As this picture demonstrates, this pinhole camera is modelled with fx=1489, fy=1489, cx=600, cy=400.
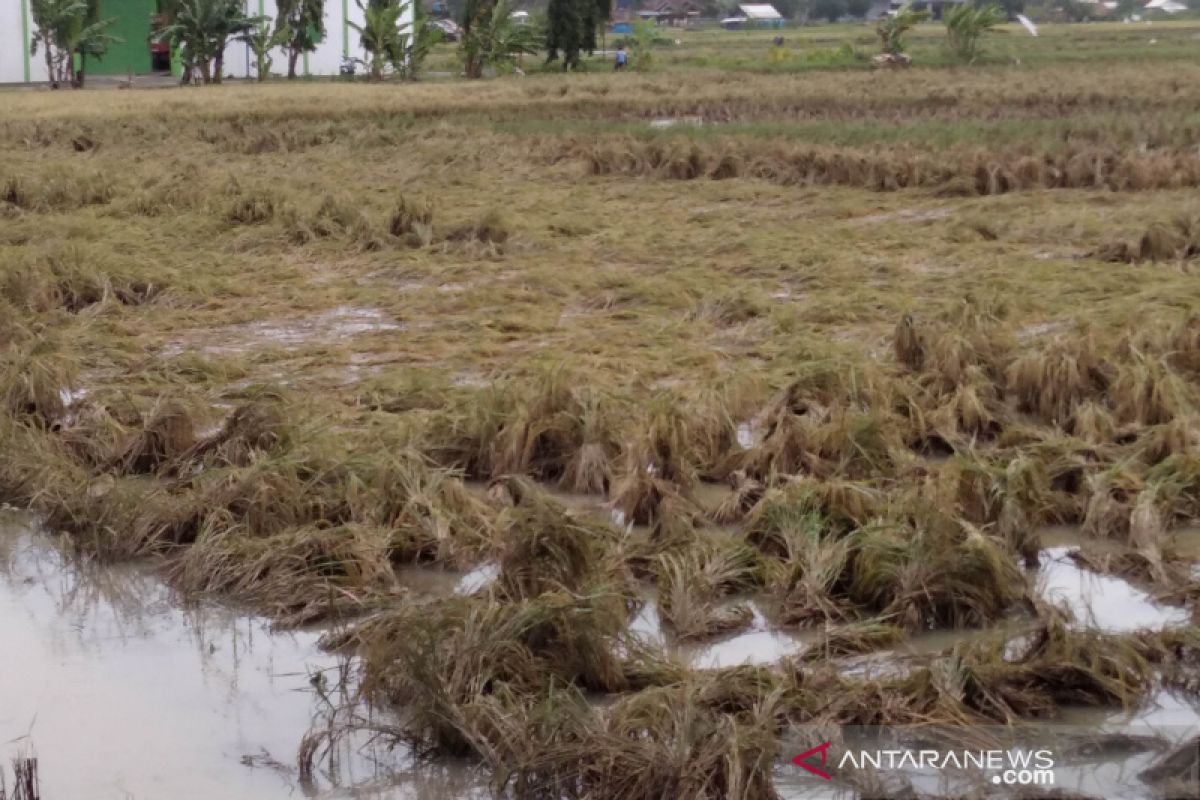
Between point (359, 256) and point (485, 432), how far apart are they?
498 centimetres

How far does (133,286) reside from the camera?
9039mm

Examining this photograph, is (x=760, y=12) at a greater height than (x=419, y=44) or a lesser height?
greater

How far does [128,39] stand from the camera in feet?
116

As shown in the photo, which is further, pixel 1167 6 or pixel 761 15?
pixel 761 15

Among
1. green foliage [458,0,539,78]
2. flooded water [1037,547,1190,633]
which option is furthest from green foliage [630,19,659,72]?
flooded water [1037,547,1190,633]

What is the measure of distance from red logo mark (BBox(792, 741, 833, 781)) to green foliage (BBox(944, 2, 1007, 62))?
33348 mm

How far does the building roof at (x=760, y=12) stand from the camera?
7627cm

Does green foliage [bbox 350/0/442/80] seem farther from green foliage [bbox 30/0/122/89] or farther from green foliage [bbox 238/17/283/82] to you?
green foliage [bbox 30/0/122/89]

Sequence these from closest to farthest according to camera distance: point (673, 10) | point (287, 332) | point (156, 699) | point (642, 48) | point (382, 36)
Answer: point (156, 699), point (287, 332), point (382, 36), point (642, 48), point (673, 10)

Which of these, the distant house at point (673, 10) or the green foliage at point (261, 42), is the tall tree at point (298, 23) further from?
the distant house at point (673, 10)

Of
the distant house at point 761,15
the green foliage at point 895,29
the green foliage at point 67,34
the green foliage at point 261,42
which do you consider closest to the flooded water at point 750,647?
the green foliage at point 67,34

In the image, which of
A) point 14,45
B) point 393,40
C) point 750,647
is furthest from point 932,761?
point 14,45

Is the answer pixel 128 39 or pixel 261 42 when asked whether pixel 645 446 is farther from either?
pixel 128 39

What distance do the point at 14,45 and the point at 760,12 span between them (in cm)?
5308
